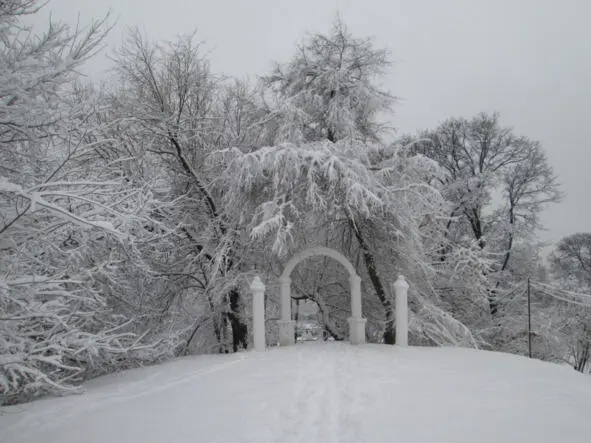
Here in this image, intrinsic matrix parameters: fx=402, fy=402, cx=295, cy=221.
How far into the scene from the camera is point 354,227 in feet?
30.9

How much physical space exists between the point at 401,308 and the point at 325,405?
360cm

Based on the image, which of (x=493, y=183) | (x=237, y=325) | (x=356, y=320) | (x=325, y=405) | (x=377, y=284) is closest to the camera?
(x=325, y=405)

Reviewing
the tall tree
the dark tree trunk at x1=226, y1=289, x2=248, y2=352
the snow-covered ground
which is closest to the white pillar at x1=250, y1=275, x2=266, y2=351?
the snow-covered ground

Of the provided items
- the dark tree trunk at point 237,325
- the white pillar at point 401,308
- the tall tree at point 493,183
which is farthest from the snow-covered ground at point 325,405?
the tall tree at point 493,183

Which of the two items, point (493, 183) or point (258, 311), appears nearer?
point (258, 311)

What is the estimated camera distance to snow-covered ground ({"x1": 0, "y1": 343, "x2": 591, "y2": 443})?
378cm

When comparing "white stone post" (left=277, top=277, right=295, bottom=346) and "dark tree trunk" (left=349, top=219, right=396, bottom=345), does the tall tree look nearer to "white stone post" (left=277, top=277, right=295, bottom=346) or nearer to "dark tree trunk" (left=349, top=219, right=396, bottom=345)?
"dark tree trunk" (left=349, top=219, right=396, bottom=345)

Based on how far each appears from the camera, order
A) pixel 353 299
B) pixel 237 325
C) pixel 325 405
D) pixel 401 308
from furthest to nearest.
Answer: pixel 237 325
pixel 353 299
pixel 401 308
pixel 325 405

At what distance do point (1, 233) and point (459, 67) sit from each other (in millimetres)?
31176

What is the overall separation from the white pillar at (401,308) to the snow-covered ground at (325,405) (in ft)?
3.68

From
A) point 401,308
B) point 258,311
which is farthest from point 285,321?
point 401,308

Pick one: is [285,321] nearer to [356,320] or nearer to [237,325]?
[356,320]

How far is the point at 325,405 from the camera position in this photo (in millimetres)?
4543

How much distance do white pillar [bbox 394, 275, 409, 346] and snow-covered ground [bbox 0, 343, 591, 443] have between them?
1123mm
